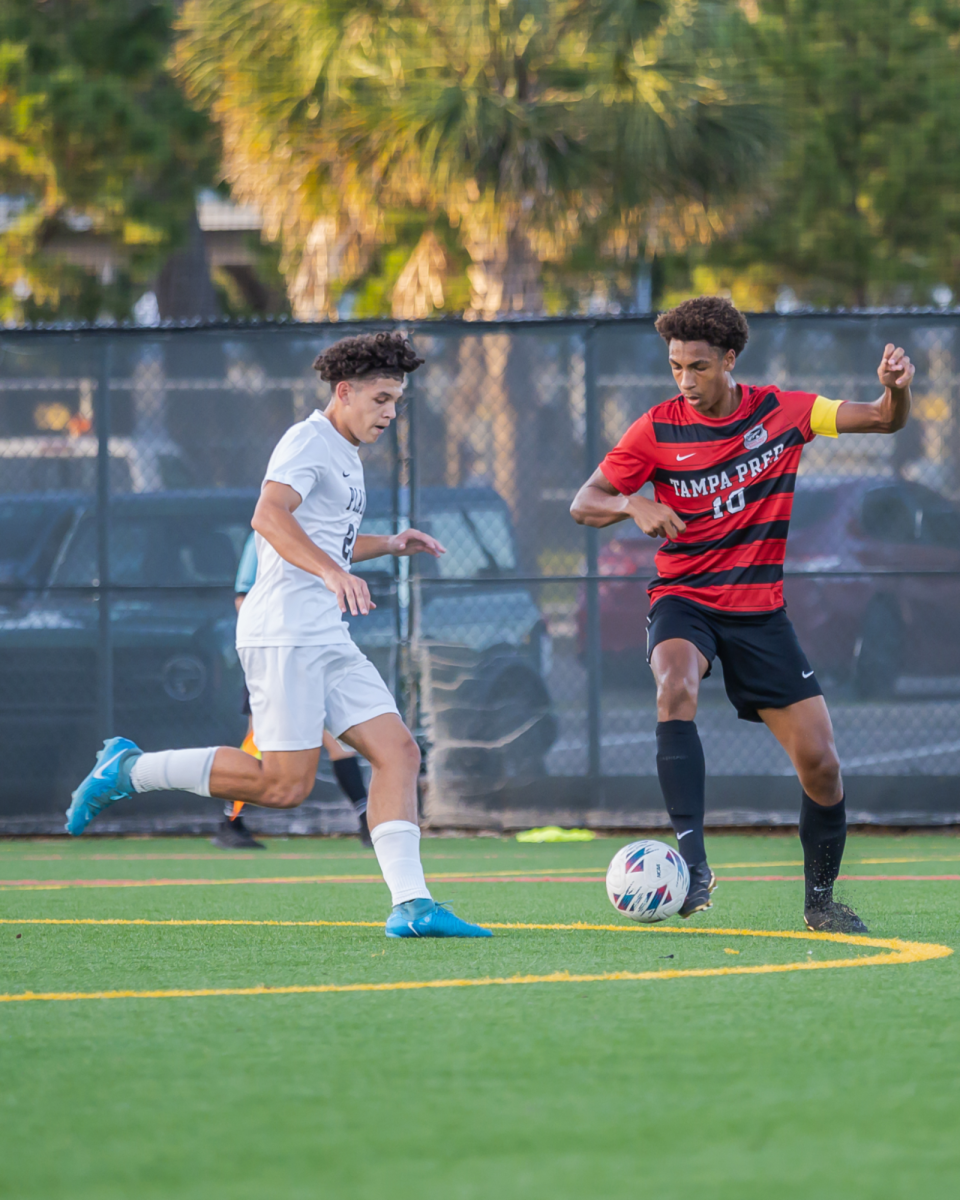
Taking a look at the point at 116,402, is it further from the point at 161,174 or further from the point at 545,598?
the point at 161,174

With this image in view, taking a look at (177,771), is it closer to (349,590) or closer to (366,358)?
(349,590)

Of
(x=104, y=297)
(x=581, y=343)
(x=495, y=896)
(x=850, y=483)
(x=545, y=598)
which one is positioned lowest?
Result: (x=495, y=896)

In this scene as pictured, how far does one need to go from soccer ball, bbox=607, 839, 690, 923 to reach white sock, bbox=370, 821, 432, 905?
65cm

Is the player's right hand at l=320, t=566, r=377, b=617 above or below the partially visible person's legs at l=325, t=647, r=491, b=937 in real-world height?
above

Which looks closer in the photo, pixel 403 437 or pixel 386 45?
pixel 403 437

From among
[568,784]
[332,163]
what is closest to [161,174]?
[332,163]

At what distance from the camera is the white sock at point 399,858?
18.6ft

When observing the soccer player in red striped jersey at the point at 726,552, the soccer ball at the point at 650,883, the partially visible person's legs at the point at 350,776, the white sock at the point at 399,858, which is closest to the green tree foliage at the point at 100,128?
the partially visible person's legs at the point at 350,776

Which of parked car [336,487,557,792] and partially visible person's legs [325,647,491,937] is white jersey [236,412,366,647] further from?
parked car [336,487,557,792]

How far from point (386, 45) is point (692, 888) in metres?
14.0

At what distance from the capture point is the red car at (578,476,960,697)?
9.48 metres

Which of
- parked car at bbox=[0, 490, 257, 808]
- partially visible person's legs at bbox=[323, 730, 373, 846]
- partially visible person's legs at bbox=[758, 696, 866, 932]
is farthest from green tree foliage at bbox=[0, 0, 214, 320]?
partially visible person's legs at bbox=[758, 696, 866, 932]

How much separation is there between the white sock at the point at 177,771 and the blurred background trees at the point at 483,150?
41.6 ft

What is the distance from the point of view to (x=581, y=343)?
9633 millimetres
